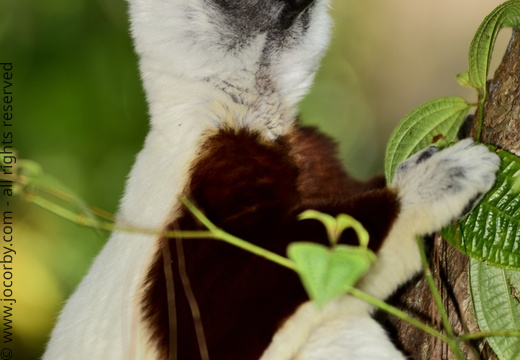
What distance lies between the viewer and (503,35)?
228 inches

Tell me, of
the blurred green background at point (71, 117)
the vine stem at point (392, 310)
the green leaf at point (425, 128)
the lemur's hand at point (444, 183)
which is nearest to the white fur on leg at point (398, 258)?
the lemur's hand at point (444, 183)

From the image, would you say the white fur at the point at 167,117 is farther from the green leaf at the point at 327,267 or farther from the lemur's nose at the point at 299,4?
the green leaf at the point at 327,267

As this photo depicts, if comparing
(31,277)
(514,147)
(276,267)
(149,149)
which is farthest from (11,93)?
(514,147)

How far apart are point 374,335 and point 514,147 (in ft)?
2.43

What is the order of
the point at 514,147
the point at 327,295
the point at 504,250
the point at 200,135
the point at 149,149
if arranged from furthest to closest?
the point at 149,149, the point at 200,135, the point at 514,147, the point at 504,250, the point at 327,295

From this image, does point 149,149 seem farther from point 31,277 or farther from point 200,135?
point 31,277

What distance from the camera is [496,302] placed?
6.48ft

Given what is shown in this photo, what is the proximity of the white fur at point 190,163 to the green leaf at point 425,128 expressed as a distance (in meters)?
0.08

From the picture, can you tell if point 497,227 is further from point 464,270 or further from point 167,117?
point 167,117

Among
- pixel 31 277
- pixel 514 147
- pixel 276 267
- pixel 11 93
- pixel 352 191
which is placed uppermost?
pixel 514 147

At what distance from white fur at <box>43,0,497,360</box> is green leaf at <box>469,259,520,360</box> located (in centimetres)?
20

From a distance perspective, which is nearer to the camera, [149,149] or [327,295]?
[327,295]

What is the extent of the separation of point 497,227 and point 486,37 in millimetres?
604

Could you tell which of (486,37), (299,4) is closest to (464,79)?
(486,37)
